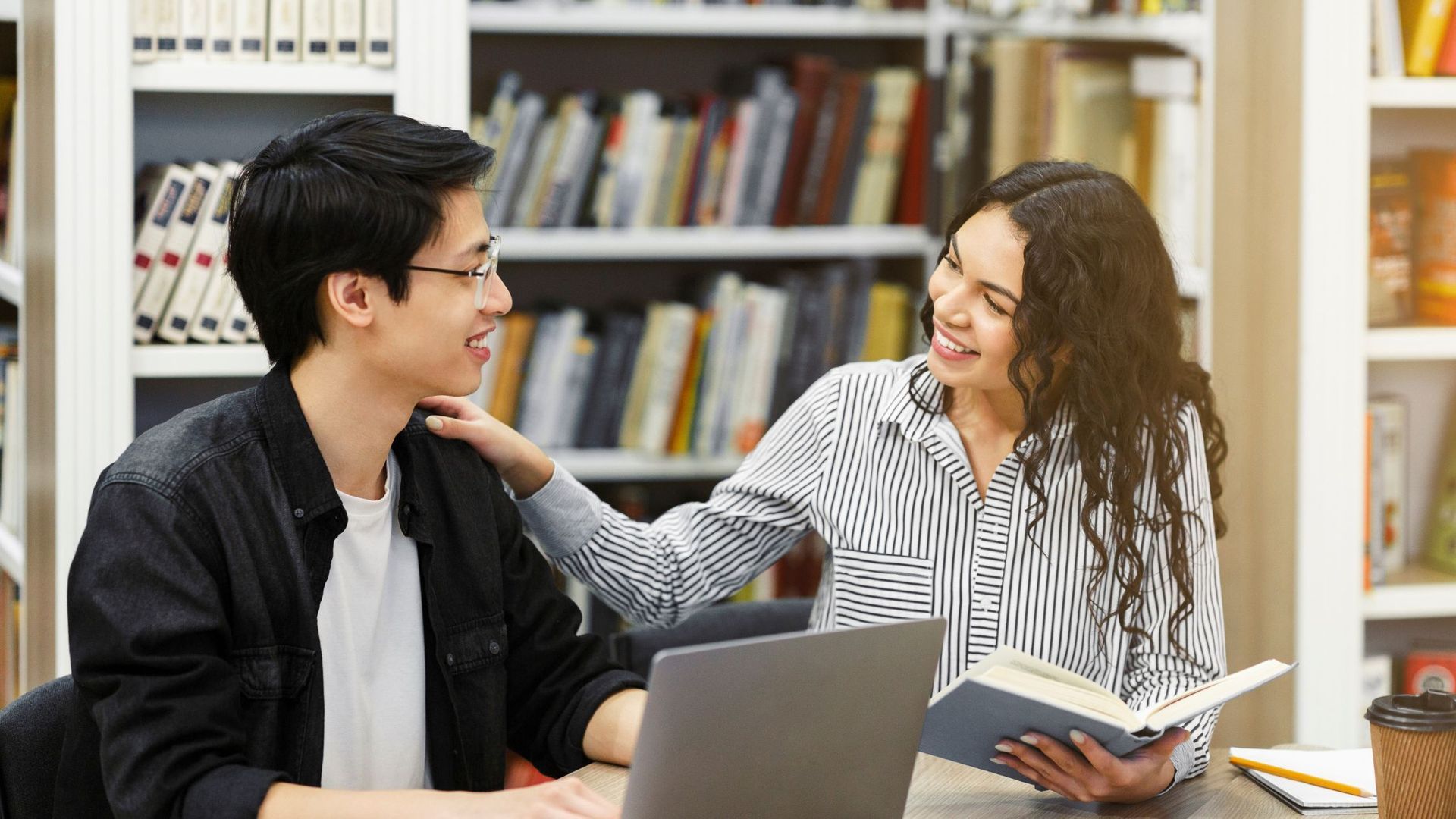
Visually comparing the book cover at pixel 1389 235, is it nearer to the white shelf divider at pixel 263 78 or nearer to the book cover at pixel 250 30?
the white shelf divider at pixel 263 78

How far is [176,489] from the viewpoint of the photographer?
124cm

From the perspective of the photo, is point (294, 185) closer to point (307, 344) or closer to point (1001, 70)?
point (307, 344)

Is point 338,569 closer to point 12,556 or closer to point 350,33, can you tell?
point 350,33

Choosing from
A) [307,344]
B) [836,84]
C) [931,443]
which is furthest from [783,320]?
[307,344]

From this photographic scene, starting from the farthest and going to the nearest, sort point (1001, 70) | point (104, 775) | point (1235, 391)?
point (1001, 70)
point (1235, 391)
point (104, 775)

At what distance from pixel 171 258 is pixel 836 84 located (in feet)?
4.95

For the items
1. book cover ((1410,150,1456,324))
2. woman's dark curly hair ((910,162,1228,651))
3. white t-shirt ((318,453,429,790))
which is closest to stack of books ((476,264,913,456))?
book cover ((1410,150,1456,324))

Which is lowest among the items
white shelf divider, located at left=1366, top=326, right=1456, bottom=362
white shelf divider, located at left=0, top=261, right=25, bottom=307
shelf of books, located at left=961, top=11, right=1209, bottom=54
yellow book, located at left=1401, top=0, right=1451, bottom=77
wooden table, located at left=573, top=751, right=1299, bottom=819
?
wooden table, located at left=573, top=751, right=1299, bottom=819

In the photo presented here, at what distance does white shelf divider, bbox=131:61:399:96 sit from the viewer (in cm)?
196

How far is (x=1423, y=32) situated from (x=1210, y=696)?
56.1 inches

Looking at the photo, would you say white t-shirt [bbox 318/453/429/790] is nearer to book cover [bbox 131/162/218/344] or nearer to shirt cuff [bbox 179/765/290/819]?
shirt cuff [bbox 179/765/290/819]

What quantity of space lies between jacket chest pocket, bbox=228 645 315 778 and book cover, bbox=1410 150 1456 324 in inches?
71.6

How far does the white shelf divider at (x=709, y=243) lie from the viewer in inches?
115

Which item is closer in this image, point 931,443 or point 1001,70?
point 931,443
